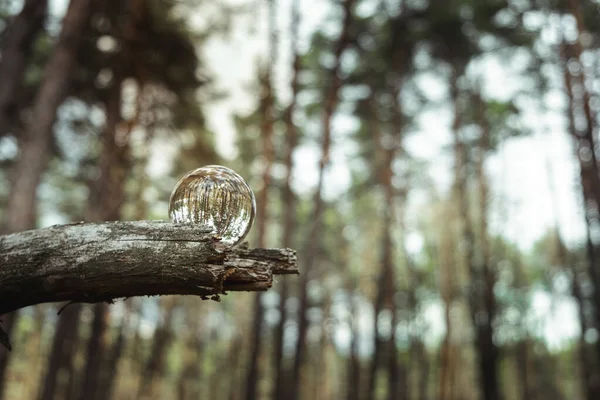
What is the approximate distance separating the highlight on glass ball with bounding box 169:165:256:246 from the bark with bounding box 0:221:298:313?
282 mm

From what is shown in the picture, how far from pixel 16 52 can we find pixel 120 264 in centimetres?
753

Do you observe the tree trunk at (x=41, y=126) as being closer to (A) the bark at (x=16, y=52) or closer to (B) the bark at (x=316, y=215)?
(A) the bark at (x=16, y=52)

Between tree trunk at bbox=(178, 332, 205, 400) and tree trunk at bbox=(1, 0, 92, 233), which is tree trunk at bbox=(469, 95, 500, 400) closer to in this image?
tree trunk at bbox=(1, 0, 92, 233)

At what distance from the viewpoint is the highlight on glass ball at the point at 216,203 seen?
217 centimetres

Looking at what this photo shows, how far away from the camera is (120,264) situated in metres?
1.78

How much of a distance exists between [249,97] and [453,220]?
1342cm

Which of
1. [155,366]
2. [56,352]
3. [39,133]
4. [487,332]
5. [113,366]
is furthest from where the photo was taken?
[155,366]

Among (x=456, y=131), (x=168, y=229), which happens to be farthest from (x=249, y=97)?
(x=168, y=229)

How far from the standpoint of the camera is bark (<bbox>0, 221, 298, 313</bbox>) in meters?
1.74

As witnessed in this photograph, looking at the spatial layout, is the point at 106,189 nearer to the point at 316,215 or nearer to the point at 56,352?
the point at 56,352

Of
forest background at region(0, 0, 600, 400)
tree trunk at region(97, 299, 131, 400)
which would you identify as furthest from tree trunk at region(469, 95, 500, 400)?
tree trunk at region(97, 299, 131, 400)

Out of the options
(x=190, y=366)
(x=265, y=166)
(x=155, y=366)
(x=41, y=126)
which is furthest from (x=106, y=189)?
(x=190, y=366)

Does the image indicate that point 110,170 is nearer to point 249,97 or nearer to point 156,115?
point 156,115

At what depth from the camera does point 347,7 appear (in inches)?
490
